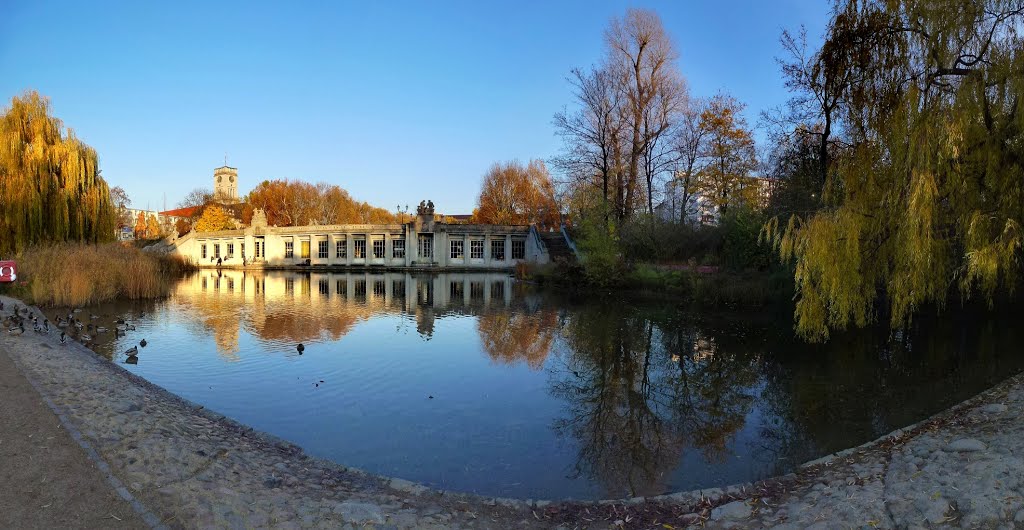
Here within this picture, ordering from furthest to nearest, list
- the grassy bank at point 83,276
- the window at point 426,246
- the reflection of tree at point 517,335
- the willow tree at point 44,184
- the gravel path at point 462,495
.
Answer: the window at point 426,246 < the willow tree at point 44,184 < the grassy bank at point 83,276 < the reflection of tree at point 517,335 < the gravel path at point 462,495

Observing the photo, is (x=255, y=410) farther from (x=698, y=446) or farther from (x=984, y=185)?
(x=984, y=185)

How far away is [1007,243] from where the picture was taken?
7.62m

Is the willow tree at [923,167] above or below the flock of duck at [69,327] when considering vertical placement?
above

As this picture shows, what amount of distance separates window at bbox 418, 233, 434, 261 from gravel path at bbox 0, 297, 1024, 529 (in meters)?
41.2

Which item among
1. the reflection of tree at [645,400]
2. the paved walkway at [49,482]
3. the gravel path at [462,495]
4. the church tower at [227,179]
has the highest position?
the church tower at [227,179]

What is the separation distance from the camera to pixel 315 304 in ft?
70.8

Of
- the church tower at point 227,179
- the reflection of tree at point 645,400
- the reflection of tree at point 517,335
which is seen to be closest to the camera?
the reflection of tree at point 645,400

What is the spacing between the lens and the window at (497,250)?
4841cm

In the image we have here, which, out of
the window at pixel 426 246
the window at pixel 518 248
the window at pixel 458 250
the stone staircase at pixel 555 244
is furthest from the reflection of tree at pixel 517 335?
the window at pixel 458 250

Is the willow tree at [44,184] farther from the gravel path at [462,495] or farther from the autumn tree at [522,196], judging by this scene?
the autumn tree at [522,196]

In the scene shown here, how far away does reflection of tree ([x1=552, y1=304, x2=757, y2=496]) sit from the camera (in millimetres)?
6289

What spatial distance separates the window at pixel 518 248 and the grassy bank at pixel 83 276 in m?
29.2

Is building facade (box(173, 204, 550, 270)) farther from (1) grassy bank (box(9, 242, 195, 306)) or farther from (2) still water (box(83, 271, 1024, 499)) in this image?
(2) still water (box(83, 271, 1024, 499))

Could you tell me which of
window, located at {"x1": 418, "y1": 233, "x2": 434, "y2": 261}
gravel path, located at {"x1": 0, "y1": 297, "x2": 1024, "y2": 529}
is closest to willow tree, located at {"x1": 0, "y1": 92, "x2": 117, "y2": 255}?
gravel path, located at {"x1": 0, "y1": 297, "x2": 1024, "y2": 529}
